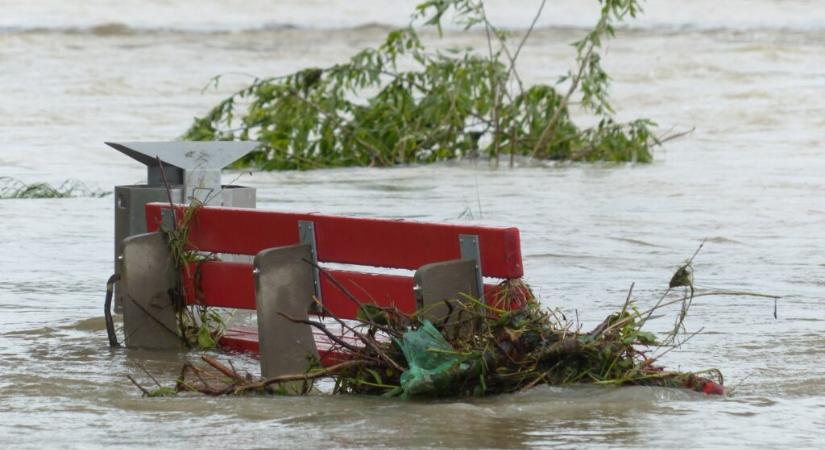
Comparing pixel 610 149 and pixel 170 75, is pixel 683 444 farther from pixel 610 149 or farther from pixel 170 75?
pixel 170 75

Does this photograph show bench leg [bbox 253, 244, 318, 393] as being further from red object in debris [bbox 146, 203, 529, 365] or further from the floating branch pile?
the floating branch pile

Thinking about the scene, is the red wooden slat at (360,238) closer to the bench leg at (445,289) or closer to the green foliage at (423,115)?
the bench leg at (445,289)

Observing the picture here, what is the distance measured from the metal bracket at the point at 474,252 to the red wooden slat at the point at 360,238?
0.02m

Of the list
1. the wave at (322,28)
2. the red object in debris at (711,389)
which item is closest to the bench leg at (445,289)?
the red object in debris at (711,389)

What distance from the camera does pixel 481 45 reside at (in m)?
37.1

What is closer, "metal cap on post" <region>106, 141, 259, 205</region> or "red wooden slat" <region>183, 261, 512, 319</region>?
"red wooden slat" <region>183, 261, 512, 319</region>

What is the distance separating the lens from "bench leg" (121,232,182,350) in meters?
7.30

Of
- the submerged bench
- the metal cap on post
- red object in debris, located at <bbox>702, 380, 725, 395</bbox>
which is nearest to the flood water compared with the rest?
red object in debris, located at <bbox>702, 380, 725, 395</bbox>

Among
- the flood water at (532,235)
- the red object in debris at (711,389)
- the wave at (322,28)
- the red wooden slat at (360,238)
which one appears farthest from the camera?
the wave at (322,28)

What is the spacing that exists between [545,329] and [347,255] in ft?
3.03

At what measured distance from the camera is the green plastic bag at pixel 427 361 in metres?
5.92

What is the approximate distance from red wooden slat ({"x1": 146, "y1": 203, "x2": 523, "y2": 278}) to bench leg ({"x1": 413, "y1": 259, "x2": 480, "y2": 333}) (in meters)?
0.08

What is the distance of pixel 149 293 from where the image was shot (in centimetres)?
743

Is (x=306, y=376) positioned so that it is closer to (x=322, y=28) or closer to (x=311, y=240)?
(x=311, y=240)
